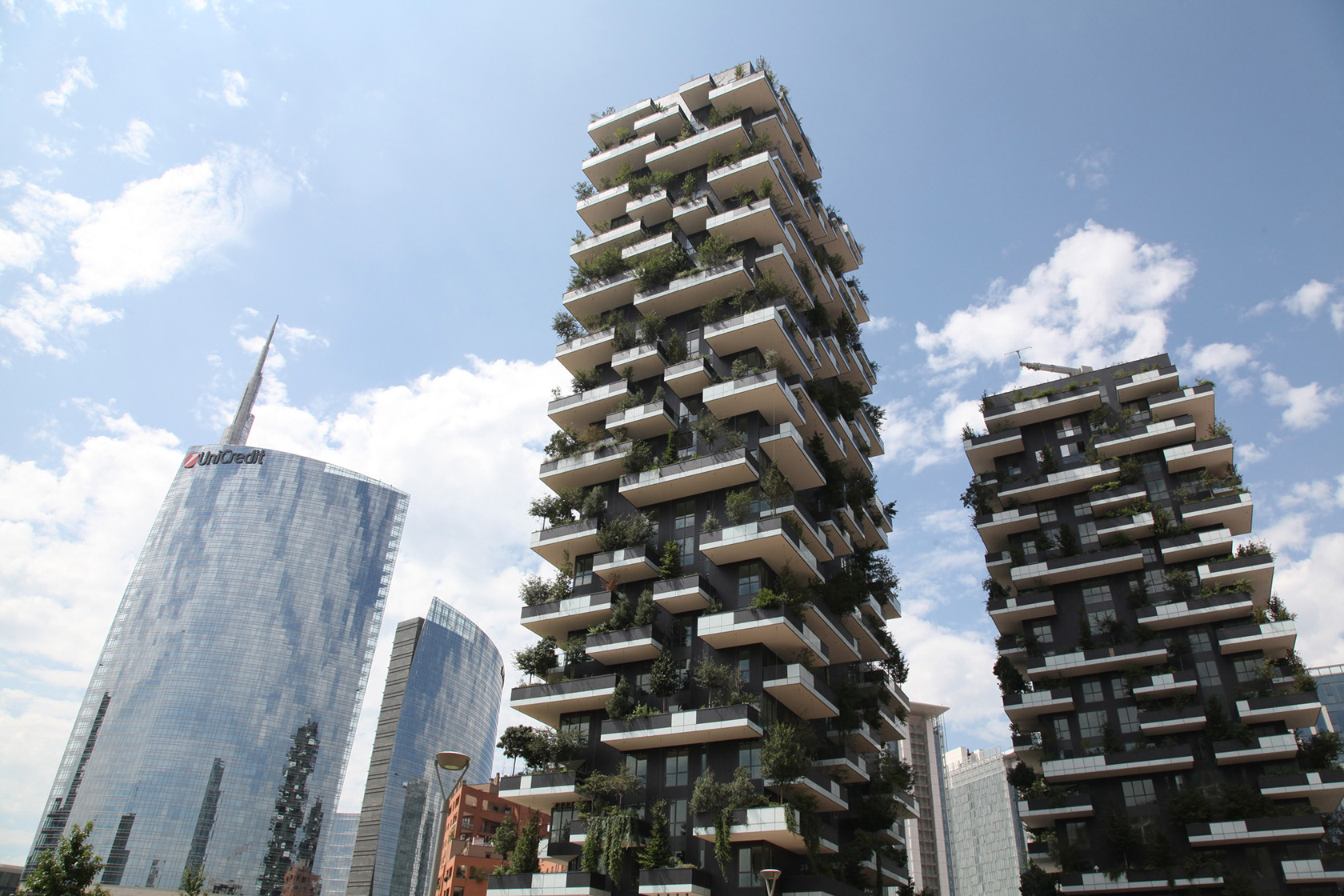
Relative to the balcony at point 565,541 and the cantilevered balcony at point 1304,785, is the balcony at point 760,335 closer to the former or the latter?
the balcony at point 565,541

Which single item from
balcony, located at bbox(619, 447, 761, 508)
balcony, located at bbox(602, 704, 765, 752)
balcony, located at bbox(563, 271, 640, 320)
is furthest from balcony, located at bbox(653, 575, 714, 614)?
balcony, located at bbox(563, 271, 640, 320)

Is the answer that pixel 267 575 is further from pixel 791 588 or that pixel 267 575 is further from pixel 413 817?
pixel 791 588

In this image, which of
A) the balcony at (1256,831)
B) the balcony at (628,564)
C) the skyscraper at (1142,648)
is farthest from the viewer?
the skyscraper at (1142,648)

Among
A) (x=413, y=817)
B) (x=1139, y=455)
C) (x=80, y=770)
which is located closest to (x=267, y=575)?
(x=80, y=770)

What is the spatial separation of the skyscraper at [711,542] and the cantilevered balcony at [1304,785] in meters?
21.3

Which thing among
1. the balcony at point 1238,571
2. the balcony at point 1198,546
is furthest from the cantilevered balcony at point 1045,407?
the balcony at point 1238,571

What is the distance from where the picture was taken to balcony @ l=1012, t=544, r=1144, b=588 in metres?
59.8

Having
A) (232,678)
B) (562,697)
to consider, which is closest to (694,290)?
(562,697)

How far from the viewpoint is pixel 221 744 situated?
152 meters

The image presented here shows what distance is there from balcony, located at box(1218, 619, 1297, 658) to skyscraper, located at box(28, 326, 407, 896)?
156 m

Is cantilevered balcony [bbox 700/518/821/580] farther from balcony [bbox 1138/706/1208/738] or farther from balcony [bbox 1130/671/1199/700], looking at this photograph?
balcony [bbox 1138/706/1208/738]

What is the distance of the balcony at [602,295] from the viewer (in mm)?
56031

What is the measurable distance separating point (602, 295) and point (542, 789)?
3103 cm

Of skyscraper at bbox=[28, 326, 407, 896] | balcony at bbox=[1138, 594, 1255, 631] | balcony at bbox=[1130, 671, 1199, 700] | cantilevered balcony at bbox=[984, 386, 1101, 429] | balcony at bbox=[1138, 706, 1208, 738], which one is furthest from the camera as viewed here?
skyscraper at bbox=[28, 326, 407, 896]
